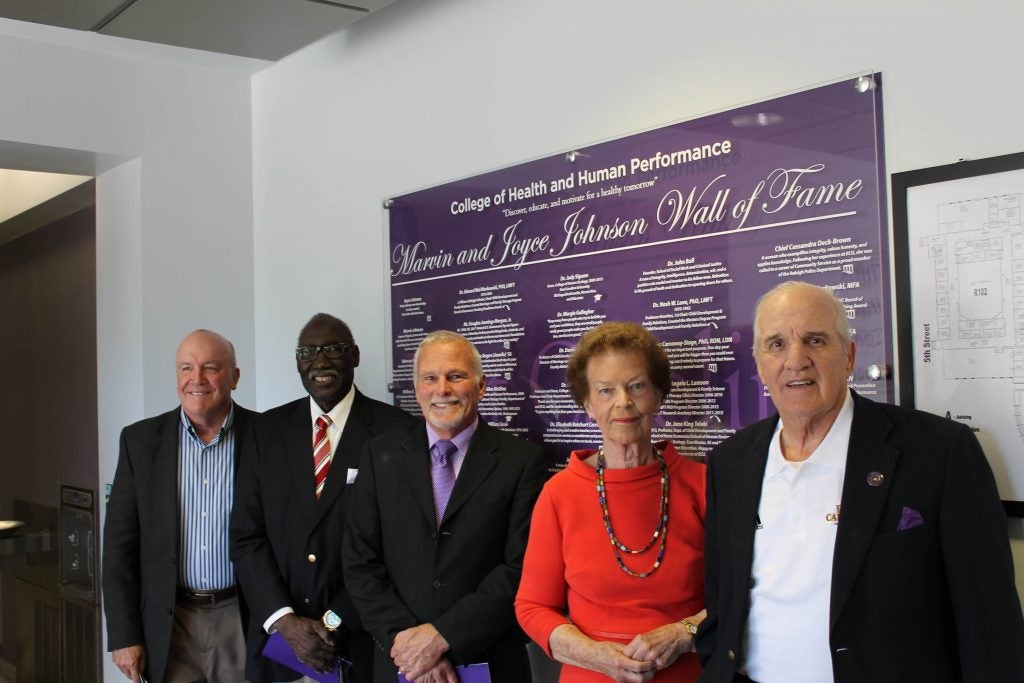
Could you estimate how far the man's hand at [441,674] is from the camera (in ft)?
9.22

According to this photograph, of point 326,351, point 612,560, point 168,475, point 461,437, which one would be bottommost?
point 612,560

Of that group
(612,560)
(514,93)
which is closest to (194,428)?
(514,93)

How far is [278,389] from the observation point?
16.2 feet

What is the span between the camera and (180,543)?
369 cm

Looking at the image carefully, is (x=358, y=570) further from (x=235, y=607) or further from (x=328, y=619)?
(x=235, y=607)

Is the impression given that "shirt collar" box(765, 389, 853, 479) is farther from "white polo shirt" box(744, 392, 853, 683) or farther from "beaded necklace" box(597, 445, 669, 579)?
"beaded necklace" box(597, 445, 669, 579)

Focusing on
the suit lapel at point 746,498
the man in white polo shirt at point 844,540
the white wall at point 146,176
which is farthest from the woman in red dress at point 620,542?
the white wall at point 146,176

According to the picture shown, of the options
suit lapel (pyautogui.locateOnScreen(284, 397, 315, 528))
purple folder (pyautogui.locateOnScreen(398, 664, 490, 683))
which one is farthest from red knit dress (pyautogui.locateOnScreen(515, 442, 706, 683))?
suit lapel (pyautogui.locateOnScreen(284, 397, 315, 528))

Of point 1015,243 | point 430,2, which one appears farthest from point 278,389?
point 1015,243

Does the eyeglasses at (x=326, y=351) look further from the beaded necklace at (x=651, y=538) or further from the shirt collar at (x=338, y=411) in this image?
the beaded necklace at (x=651, y=538)

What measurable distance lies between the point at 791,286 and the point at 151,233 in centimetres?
354

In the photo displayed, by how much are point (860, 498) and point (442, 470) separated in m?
1.40

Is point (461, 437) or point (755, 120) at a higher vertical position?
point (755, 120)

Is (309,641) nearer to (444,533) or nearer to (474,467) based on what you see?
(444,533)
